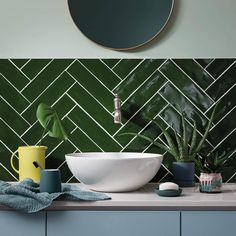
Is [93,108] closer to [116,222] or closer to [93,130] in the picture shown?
[93,130]

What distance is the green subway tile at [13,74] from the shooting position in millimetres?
2092

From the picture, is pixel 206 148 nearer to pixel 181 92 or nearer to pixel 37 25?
pixel 181 92

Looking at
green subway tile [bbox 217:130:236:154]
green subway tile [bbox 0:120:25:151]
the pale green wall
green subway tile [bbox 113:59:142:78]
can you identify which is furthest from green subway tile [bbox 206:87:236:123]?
green subway tile [bbox 0:120:25:151]

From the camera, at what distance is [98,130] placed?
2072 millimetres

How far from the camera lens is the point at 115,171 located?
1.62 meters

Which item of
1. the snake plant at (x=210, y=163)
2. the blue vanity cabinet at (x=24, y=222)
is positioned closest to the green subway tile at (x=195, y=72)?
the snake plant at (x=210, y=163)

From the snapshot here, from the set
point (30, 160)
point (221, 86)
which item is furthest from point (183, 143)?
point (30, 160)

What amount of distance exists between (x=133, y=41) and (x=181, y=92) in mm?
337

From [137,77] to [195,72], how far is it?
28 centimetres

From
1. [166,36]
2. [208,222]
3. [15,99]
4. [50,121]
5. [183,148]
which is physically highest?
[166,36]

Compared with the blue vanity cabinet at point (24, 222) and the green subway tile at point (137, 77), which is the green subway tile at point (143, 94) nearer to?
the green subway tile at point (137, 77)

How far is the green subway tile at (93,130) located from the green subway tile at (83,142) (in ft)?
0.07

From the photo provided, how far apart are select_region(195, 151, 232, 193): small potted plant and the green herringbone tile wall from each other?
7.5 inches

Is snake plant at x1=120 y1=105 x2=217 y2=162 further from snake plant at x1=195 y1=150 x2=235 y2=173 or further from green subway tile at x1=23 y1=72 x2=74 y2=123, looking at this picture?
green subway tile at x1=23 y1=72 x2=74 y2=123
